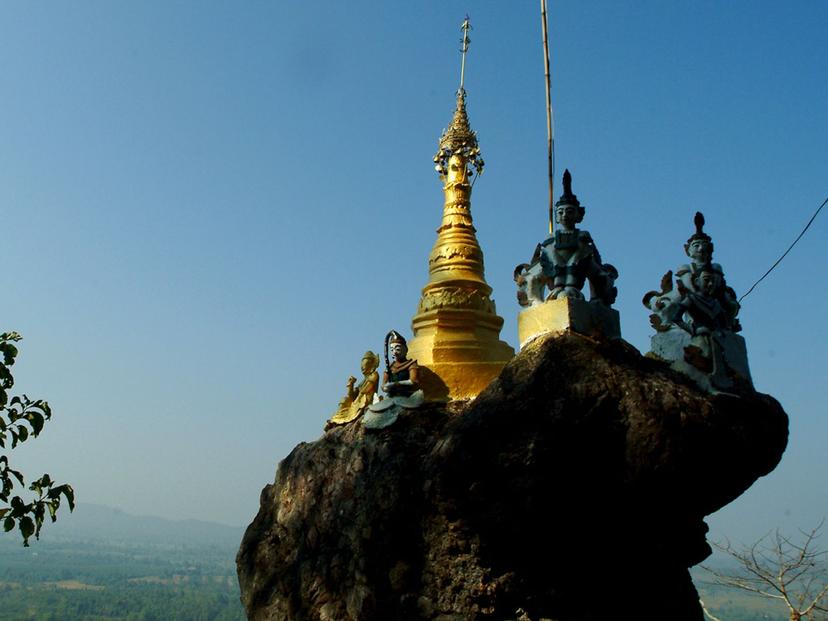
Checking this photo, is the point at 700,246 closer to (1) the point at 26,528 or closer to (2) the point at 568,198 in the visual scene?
(2) the point at 568,198

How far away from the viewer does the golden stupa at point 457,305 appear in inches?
452

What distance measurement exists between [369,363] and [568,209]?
373 cm

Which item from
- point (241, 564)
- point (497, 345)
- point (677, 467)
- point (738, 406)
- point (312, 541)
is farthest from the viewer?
point (497, 345)

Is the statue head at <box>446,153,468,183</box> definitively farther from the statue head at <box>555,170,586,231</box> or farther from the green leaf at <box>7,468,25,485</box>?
the green leaf at <box>7,468,25,485</box>

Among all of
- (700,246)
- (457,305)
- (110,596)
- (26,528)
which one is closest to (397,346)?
A: (457,305)

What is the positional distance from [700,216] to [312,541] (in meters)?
5.88

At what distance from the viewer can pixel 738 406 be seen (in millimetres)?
8438

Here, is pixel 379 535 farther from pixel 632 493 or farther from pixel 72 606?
pixel 72 606

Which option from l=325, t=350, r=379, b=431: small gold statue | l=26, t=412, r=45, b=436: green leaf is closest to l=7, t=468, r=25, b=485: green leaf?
l=26, t=412, r=45, b=436: green leaf

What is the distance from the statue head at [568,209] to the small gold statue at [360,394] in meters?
3.53

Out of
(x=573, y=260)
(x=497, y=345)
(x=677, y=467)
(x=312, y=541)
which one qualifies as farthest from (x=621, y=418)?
(x=497, y=345)

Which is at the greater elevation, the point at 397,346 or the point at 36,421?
the point at 397,346

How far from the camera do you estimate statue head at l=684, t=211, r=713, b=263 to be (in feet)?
30.5

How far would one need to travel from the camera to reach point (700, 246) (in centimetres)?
930
